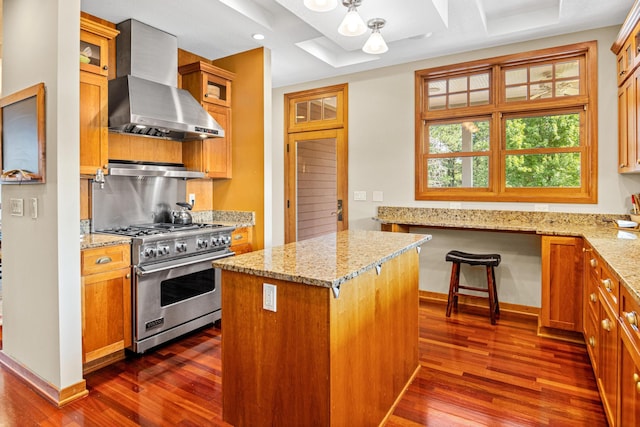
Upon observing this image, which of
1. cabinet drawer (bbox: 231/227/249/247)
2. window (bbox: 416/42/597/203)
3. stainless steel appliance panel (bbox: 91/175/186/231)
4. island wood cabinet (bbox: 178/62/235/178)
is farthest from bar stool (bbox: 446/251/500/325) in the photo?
stainless steel appliance panel (bbox: 91/175/186/231)

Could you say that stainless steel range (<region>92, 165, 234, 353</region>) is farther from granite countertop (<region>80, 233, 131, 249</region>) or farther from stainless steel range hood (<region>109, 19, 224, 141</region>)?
stainless steel range hood (<region>109, 19, 224, 141</region>)

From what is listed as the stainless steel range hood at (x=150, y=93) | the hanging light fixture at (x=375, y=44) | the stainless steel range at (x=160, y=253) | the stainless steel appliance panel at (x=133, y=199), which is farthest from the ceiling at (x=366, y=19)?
the stainless steel appliance panel at (x=133, y=199)

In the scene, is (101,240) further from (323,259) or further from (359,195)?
(359,195)

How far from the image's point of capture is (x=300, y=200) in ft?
17.1

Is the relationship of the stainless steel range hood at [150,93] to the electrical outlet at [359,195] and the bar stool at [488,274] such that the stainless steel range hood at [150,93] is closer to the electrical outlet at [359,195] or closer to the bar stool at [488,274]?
the electrical outlet at [359,195]

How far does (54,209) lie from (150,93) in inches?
51.7

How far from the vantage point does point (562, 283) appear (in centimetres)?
312

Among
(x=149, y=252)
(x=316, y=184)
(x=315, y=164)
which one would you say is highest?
(x=315, y=164)

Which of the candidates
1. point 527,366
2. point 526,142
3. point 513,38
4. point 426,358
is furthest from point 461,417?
point 513,38

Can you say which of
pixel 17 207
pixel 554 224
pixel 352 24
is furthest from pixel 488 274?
pixel 17 207

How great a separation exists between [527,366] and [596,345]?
0.55m

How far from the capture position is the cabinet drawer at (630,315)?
4.53 ft

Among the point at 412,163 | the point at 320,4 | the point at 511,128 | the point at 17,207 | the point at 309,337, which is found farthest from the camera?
the point at 412,163

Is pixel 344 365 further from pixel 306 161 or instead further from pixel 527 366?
pixel 306 161
